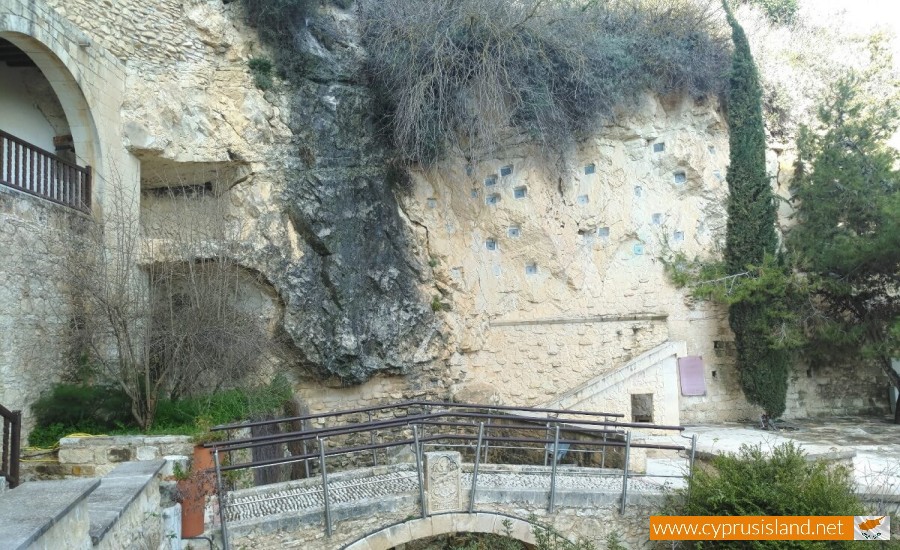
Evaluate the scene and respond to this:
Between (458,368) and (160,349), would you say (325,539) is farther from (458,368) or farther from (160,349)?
(458,368)

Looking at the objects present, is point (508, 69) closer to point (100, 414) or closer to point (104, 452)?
point (100, 414)

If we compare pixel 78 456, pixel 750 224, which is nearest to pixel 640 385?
pixel 750 224

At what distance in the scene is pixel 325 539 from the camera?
5832 mm

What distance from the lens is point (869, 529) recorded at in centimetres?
566

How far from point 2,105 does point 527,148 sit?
8619 millimetres

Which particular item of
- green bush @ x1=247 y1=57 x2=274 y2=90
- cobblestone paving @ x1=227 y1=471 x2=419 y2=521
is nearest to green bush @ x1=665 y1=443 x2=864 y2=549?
cobblestone paving @ x1=227 y1=471 x2=419 y2=521

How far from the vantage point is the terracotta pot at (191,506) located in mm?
5207

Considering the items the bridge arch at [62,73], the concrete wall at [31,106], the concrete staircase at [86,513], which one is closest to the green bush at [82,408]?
the concrete staircase at [86,513]

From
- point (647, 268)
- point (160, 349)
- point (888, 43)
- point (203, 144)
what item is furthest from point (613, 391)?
point (888, 43)

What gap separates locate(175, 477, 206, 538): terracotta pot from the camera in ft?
17.1

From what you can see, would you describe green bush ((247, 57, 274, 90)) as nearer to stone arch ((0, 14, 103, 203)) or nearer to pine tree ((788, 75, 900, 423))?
stone arch ((0, 14, 103, 203))

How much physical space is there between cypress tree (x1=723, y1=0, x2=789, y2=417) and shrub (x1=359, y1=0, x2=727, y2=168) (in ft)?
1.69

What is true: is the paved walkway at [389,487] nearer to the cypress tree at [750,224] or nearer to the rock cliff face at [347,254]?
the rock cliff face at [347,254]

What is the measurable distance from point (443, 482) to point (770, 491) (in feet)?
10.1
